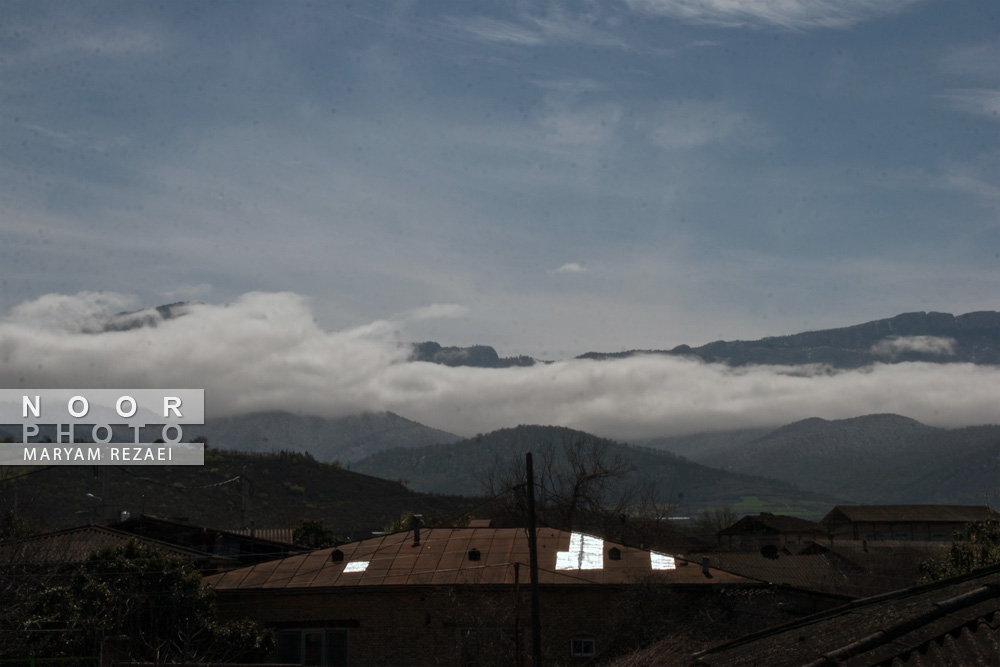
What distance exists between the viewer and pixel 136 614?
25.7 meters

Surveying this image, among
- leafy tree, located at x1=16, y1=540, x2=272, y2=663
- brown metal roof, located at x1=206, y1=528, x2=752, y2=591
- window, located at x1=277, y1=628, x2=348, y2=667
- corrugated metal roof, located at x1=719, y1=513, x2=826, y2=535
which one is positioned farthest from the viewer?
corrugated metal roof, located at x1=719, y1=513, x2=826, y2=535

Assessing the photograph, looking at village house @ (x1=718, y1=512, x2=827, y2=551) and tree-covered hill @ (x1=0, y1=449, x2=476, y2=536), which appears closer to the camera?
tree-covered hill @ (x1=0, y1=449, x2=476, y2=536)

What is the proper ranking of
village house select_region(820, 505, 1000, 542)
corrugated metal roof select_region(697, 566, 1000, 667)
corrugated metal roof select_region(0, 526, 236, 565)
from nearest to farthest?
corrugated metal roof select_region(697, 566, 1000, 667) → corrugated metal roof select_region(0, 526, 236, 565) → village house select_region(820, 505, 1000, 542)

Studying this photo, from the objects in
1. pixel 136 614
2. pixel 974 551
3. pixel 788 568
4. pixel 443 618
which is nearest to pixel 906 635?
pixel 443 618

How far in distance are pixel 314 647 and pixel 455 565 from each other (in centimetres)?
478

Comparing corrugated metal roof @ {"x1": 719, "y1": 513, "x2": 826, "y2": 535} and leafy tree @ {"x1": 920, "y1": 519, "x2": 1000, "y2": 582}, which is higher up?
leafy tree @ {"x1": 920, "y1": 519, "x2": 1000, "y2": 582}

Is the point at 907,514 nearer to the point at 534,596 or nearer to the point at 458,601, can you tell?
the point at 458,601

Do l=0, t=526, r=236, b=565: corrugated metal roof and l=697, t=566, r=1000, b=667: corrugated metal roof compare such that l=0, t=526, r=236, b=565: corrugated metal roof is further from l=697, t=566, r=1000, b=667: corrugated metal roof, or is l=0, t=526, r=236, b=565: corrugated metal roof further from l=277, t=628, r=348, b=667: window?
l=697, t=566, r=1000, b=667: corrugated metal roof

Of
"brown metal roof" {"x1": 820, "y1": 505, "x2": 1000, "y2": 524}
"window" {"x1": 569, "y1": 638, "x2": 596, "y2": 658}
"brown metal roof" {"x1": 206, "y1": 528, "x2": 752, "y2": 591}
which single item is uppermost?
"brown metal roof" {"x1": 206, "y1": 528, "x2": 752, "y2": 591}

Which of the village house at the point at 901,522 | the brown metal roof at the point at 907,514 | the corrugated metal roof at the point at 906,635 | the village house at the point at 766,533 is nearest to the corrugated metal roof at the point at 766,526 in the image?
the village house at the point at 766,533

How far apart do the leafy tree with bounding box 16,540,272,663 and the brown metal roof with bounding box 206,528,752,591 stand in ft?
9.24

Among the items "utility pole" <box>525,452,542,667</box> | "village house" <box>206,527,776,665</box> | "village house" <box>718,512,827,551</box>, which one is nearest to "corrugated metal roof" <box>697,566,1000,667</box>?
"utility pole" <box>525,452,542,667</box>

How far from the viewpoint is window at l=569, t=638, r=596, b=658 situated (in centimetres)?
2722

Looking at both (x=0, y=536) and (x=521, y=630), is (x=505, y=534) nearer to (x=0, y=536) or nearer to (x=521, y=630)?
(x=521, y=630)
